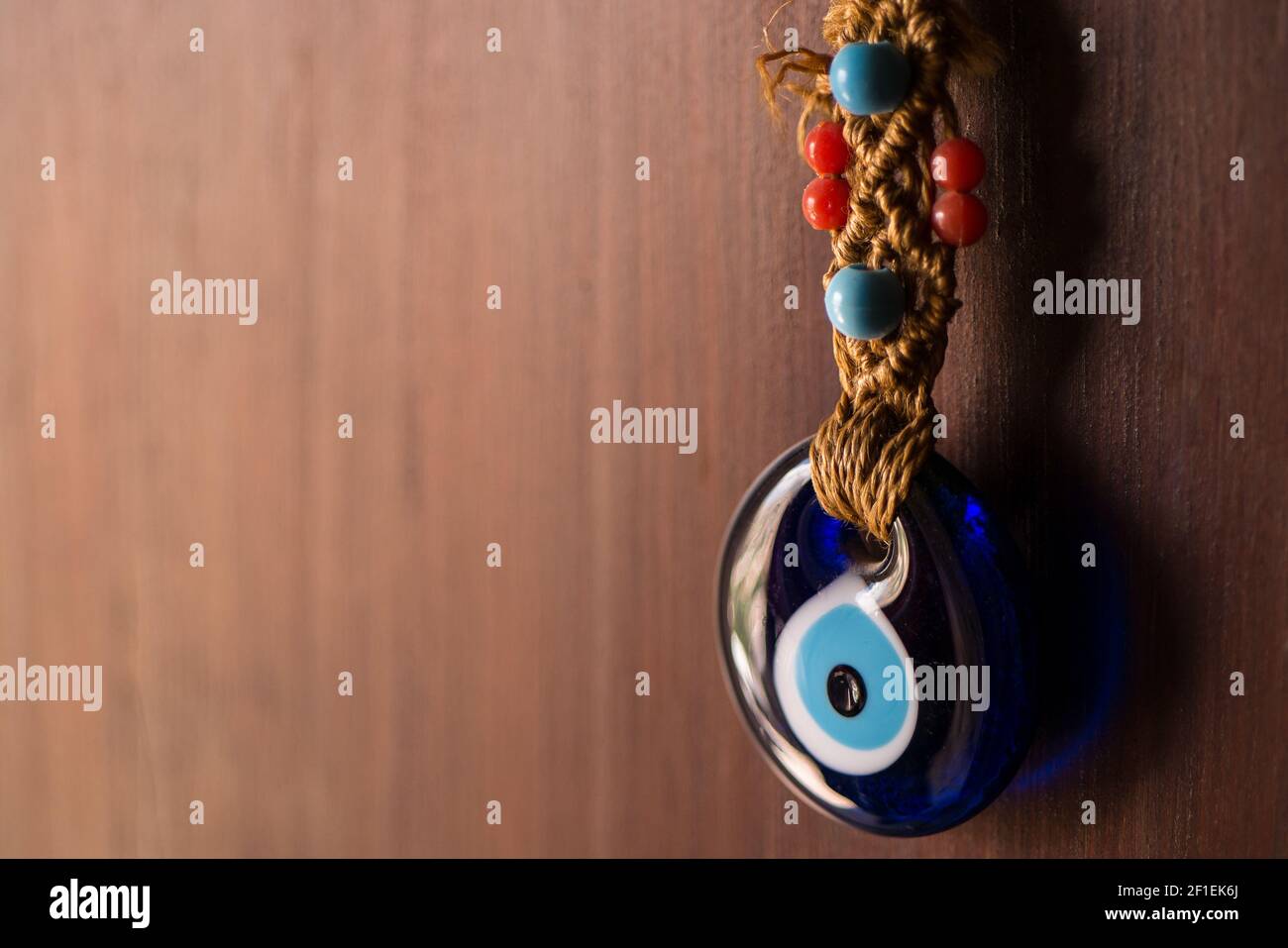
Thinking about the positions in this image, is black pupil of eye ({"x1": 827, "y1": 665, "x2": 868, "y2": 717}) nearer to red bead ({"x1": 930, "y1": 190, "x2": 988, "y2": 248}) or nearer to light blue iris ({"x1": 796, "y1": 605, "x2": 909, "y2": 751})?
light blue iris ({"x1": 796, "y1": 605, "x2": 909, "y2": 751})

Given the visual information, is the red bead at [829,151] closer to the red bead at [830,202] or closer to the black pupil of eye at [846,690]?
the red bead at [830,202]

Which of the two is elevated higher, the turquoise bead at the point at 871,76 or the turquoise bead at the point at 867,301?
the turquoise bead at the point at 871,76

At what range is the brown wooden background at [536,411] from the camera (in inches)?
18.2

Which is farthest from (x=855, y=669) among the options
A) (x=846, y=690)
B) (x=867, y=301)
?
(x=867, y=301)

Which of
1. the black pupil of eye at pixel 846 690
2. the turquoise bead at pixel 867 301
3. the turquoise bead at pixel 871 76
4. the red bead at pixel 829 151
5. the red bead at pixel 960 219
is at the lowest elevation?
the black pupil of eye at pixel 846 690

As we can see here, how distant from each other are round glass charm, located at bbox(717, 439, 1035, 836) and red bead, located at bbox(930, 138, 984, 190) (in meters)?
0.11

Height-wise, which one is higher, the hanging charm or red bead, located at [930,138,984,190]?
red bead, located at [930,138,984,190]

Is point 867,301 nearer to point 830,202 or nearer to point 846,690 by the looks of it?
point 830,202

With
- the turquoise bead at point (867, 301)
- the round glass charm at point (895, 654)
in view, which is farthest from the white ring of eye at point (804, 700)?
the turquoise bead at point (867, 301)

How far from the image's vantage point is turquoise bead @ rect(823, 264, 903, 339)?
1.39 feet

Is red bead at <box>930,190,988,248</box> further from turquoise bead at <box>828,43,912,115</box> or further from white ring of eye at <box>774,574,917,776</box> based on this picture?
white ring of eye at <box>774,574,917,776</box>

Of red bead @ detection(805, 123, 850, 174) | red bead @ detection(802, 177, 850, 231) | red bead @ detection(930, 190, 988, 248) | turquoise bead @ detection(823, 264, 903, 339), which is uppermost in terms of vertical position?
red bead @ detection(805, 123, 850, 174)

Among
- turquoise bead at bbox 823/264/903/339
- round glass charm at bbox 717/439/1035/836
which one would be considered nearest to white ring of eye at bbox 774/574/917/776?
round glass charm at bbox 717/439/1035/836
